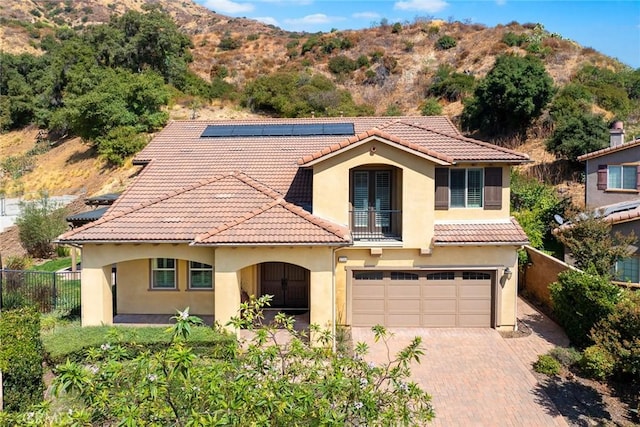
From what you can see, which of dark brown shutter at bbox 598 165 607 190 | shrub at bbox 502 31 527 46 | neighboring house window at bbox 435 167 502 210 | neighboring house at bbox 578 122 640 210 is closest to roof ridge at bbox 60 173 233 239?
neighboring house window at bbox 435 167 502 210

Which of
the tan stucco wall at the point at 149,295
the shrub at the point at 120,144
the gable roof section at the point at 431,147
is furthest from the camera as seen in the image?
the shrub at the point at 120,144

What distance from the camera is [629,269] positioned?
19.1 metres

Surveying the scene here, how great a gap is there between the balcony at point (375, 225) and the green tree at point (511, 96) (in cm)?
2506

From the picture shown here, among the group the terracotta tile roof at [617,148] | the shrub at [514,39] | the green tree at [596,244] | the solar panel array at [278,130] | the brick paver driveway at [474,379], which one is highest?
the shrub at [514,39]

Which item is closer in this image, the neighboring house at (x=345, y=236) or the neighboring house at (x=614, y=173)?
the neighboring house at (x=345, y=236)

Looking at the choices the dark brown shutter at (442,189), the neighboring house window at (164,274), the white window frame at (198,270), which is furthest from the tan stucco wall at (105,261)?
the dark brown shutter at (442,189)

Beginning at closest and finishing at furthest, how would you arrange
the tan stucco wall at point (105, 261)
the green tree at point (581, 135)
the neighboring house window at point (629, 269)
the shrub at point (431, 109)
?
the tan stucco wall at point (105, 261), the neighboring house window at point (629, 269), the green tree at point (581, 135), the shrub at point (431, 109)

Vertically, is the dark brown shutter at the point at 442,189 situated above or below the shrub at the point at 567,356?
above

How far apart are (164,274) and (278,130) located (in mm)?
9549

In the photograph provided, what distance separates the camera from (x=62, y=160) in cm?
4684

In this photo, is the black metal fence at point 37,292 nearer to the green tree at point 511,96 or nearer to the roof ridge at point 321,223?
the roof ridge at point 321,223

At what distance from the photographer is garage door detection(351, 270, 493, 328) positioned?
57.2ft

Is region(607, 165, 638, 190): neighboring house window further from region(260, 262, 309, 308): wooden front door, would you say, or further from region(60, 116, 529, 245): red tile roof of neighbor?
region(260, 262, 309, 308): wooden front door

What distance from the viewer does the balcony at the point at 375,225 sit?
17.3 meters
